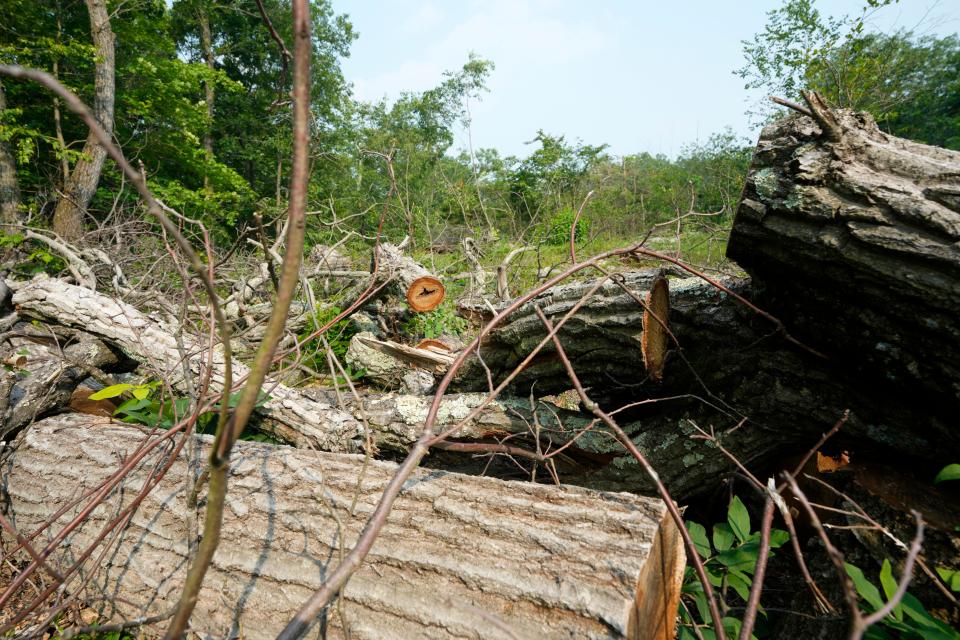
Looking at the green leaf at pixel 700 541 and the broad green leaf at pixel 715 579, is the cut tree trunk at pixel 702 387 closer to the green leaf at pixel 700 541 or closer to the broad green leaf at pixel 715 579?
the green leaf at pixel 700 541

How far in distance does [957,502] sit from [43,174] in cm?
1396

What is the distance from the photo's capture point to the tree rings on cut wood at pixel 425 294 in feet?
13.6

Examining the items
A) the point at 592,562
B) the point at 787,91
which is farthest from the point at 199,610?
the point at 787,91

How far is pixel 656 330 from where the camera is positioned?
6.66 ft

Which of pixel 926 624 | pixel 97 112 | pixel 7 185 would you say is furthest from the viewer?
pixel 97 112

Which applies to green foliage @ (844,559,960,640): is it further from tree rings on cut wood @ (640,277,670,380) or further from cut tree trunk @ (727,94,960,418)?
tree rings on cut wood @ (640,277,670,380)

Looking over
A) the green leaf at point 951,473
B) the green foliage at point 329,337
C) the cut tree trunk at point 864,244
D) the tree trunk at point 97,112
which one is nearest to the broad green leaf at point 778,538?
the green leaf at point 951,473

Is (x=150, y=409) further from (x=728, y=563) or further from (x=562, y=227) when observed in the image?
(x=562, y=227)

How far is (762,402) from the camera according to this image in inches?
74.2

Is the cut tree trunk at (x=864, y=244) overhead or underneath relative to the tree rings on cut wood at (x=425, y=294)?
overhead

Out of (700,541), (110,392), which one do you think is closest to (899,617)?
(700,541)

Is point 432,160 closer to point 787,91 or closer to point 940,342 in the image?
point 787,91

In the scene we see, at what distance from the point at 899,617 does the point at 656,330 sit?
1154 mm

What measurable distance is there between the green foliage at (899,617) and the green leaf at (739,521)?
30 cm
